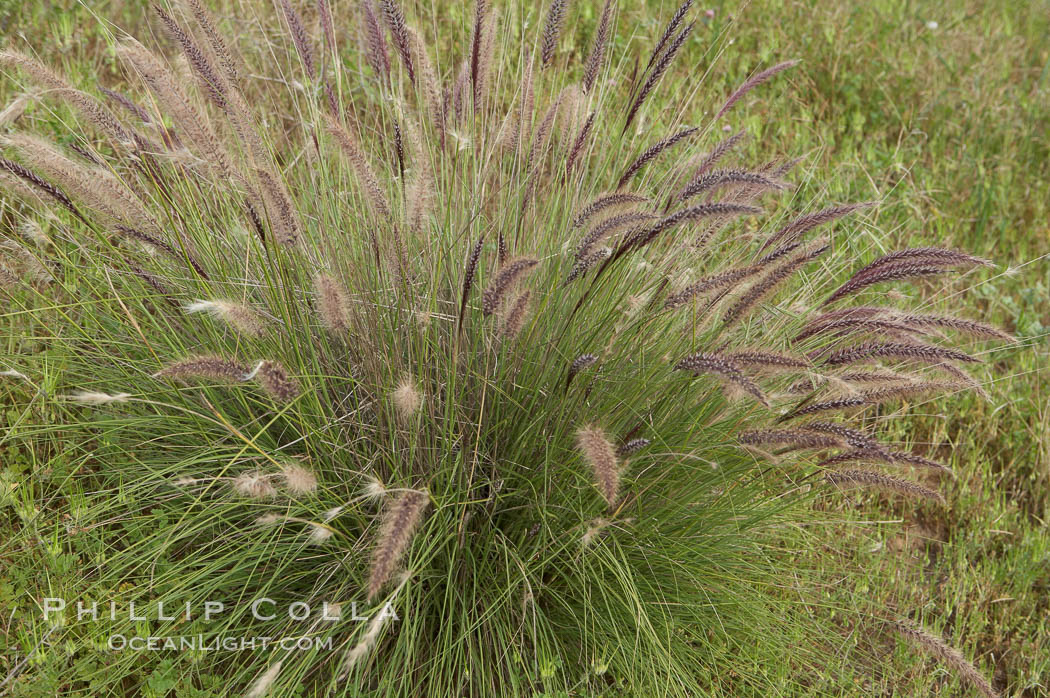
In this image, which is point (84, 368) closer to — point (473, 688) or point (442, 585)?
point (442, 585)

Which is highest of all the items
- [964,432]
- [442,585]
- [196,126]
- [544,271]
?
[196,126]

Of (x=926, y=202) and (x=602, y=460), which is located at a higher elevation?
(x=602, y=460)

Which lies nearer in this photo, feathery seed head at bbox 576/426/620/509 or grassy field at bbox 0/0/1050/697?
feathery seed head at bbox 576/426/620/509

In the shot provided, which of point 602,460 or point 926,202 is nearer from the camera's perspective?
point 602,460

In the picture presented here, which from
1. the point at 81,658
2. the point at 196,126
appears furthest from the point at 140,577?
the point at 196,126

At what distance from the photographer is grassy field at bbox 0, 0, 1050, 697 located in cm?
296

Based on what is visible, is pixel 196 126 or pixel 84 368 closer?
pixel 196 126

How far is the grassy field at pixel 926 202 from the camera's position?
116 inches

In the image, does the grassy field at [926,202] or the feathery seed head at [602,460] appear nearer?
the feathery seed head at [602,460]

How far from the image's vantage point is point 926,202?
457 cm

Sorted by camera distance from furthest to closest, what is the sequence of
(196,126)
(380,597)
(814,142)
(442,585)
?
(814,142) → (442,585) → (380,597) → (196,126)

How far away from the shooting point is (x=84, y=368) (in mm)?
2799

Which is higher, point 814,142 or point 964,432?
point 814,142

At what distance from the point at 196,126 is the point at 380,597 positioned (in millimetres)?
1266
